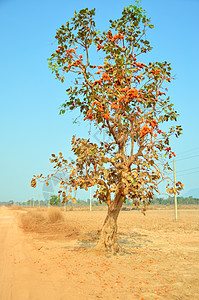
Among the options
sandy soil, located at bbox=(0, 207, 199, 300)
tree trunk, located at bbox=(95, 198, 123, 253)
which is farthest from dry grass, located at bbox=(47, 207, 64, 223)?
tree trunk, located at bbox=(95, 198, 123, 253)

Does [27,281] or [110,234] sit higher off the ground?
[110,234]

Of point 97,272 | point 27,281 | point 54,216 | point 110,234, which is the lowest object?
point 54,216

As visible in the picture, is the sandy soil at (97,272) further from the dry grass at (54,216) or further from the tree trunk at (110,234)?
the dry grass at (54,216)

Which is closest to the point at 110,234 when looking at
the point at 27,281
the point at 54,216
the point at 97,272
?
the point at 97,272

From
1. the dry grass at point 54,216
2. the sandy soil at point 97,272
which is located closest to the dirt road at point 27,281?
the sandy soil at point 97,272

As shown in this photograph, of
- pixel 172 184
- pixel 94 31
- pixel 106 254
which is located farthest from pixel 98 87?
pixel 106 254

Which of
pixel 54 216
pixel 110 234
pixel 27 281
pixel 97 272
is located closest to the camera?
pixel 27 281

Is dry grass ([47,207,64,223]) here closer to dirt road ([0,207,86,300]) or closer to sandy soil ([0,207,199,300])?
sandy soil ([0,207,199,300])

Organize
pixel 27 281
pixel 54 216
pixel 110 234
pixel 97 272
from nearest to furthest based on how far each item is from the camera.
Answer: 1. pixel 27 281
2. pixel 97 272
3. pixel 110 234
4. pixel 54 216

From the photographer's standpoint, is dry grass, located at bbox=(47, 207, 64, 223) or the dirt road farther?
dry grass, located at bbox=(47, 207, 64, 223)

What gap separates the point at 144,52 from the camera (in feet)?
32.0

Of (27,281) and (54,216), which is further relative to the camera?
(54,216)

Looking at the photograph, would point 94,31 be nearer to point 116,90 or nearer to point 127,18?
point 127,18

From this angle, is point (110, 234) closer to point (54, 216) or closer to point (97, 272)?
point (97, 272)
